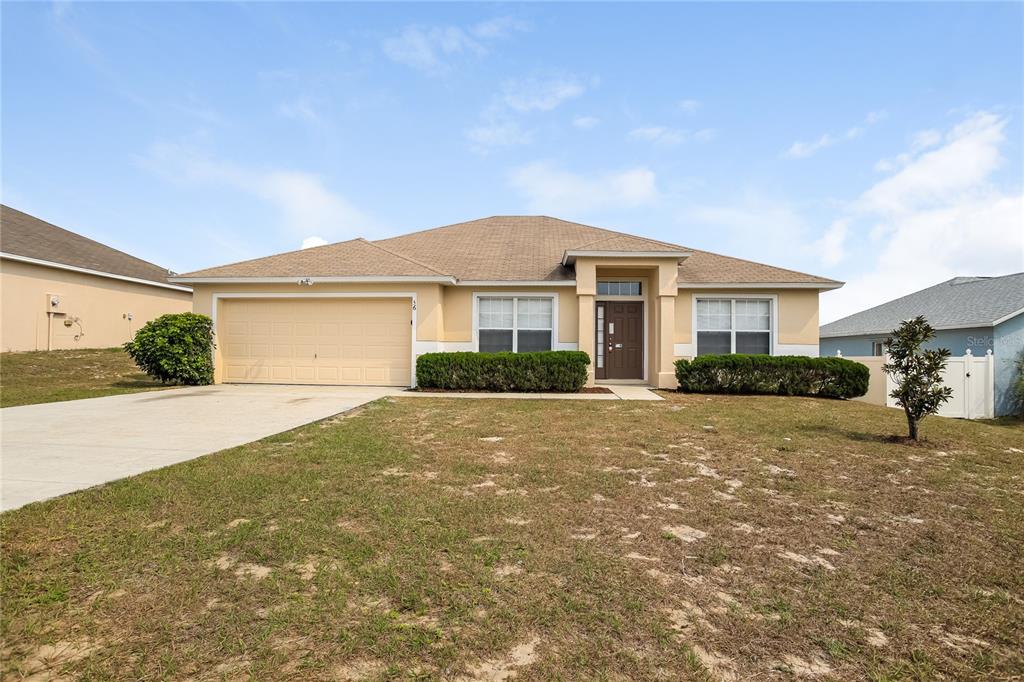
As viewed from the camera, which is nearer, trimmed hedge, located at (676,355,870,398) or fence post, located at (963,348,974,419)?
trimmed hedge, located at (676,355,870,398)

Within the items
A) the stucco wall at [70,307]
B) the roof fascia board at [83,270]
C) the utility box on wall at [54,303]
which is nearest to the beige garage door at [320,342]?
the roof fascia board at [83,270]

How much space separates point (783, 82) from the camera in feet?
36.3

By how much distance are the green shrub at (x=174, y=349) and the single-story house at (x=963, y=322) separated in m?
23.4

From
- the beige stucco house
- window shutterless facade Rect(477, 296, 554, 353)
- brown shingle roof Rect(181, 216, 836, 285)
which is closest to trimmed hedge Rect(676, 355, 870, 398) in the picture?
the beige stucco house

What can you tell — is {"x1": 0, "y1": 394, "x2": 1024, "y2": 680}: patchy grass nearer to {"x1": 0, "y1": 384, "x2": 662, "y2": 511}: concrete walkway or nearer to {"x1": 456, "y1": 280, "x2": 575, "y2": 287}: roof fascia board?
{"x1": 0, "y1": 384, "x2": 662, "y2": 511}: concrete walkway

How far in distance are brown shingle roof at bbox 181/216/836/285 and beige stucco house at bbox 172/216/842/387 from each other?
64 millimetres

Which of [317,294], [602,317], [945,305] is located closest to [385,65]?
[317,294]

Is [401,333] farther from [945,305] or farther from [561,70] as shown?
[945,305]

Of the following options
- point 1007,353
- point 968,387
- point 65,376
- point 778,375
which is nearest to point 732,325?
point 778,375

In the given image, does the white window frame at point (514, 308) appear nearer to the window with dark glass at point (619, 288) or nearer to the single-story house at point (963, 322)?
the window with dark glass at point (619, 288)

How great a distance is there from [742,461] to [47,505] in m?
6.91

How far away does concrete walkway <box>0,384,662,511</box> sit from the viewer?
4.75m

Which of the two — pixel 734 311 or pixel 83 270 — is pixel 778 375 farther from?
pixel 83 270

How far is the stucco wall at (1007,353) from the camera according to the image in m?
Answer: 15.2
